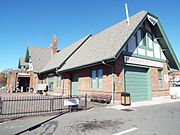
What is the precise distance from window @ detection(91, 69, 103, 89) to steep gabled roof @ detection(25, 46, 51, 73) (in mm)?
16118

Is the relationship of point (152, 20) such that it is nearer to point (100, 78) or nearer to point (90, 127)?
point (100, 78)

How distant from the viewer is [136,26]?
13.3 meters

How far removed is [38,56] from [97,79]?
2136 centimetres

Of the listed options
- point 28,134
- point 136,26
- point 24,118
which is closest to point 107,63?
point 136,26

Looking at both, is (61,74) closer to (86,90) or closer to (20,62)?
(86,90)

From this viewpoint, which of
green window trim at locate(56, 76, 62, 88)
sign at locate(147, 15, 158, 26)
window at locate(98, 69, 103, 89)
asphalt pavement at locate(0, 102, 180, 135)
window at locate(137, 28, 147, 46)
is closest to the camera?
asphalt pavement at locate(0, 102, 180, 135)

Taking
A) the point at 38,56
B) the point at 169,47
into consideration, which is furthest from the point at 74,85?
the point at 38,56

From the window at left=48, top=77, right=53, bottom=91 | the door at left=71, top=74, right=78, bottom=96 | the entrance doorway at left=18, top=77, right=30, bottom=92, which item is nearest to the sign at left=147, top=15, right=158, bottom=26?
the door at left=71, top=74, right=78, bottom=96

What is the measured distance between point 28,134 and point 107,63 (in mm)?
8377

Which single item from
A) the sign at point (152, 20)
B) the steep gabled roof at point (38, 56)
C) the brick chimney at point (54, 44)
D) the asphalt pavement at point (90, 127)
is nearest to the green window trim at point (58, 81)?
the steep gabled roof at point (38, 56)

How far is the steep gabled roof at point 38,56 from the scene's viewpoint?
29719mm

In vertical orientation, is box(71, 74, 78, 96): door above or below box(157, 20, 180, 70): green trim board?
below

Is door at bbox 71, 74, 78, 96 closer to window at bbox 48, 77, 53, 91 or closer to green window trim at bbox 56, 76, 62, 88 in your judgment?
green window trim at bbox 56, 76, 62, 88

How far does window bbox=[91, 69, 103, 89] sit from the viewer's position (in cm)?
1424
